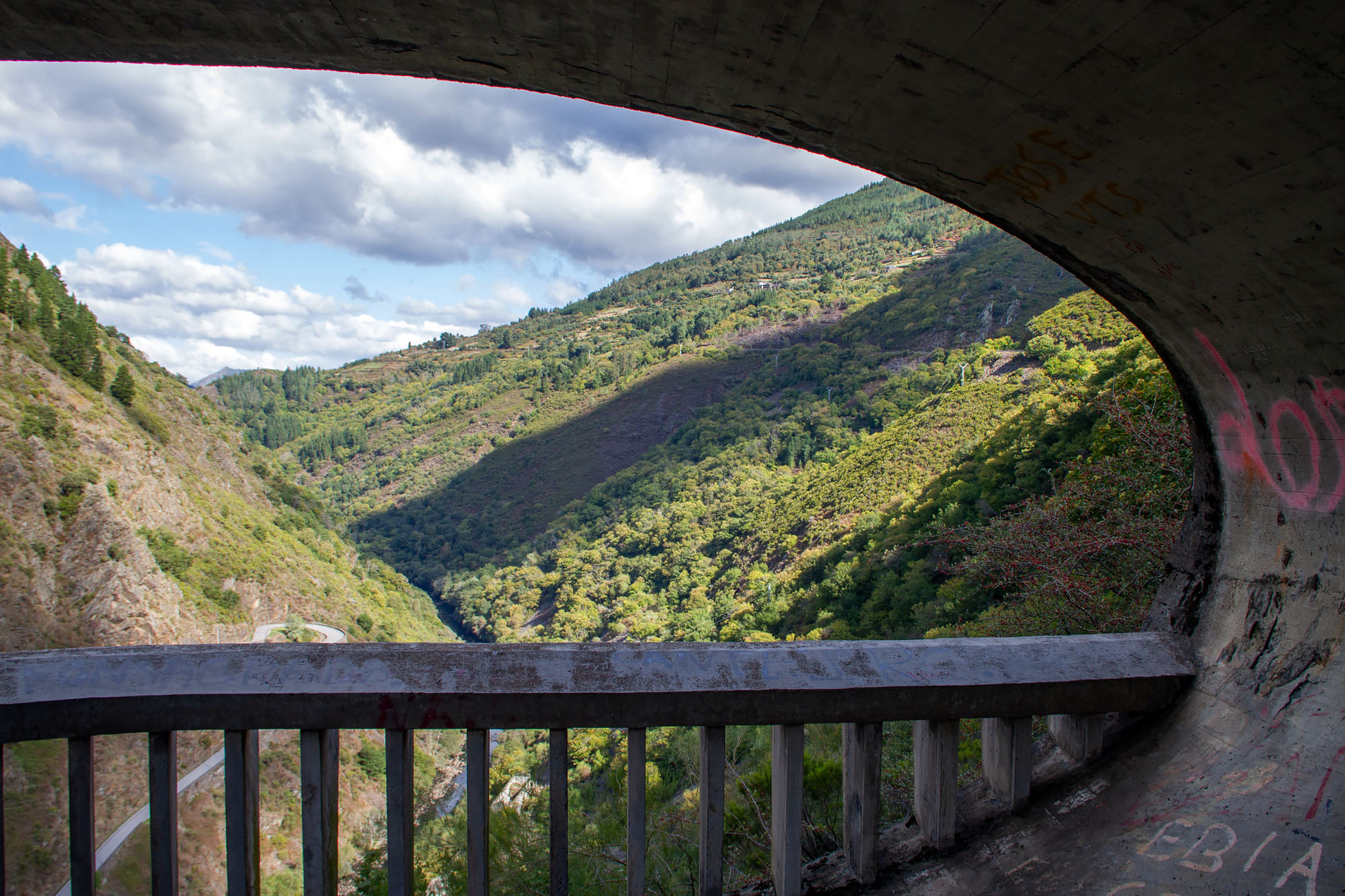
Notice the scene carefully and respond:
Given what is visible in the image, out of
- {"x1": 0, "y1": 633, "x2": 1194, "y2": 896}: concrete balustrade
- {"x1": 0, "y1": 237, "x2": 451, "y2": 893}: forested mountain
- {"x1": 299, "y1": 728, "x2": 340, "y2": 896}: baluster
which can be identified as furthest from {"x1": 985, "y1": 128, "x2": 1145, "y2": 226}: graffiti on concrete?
{"x1": 0, "y1": 237, "x2": 451, "y2": 893}: forested mountain

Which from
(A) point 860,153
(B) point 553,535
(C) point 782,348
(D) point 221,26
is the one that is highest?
(C) point 782,348

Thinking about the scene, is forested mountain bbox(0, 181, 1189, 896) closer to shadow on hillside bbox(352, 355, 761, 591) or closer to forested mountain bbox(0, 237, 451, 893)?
forested mountain bbox(0, 237, 451, 893)

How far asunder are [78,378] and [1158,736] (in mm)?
49989

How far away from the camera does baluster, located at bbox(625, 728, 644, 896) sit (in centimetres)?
158

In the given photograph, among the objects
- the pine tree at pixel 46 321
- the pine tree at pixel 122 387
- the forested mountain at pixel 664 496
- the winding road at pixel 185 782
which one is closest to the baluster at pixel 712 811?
the forested mountain at pixel 664 496

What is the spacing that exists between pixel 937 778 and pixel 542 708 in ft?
3.13

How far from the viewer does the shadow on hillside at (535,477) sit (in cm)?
7844

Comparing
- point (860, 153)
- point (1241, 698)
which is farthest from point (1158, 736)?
point (860, 153)

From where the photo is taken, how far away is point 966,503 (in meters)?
15.8

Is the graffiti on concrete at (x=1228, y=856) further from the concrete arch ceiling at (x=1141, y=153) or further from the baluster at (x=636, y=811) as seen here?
the baluster at (x=636, y=811)

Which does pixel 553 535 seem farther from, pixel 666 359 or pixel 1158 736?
pixel 1158 736

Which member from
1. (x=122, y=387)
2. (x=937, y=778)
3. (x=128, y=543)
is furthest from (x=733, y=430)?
(x=937, y=778)

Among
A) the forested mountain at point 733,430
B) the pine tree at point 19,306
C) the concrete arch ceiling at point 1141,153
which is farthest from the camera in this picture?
the pine tree at point 19,306

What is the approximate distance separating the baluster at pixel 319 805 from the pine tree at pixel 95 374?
1935 inches
